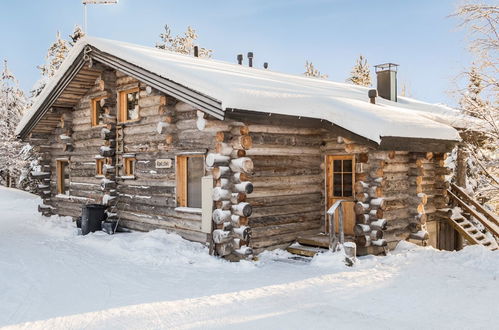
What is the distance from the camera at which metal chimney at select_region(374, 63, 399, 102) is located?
1652 cm

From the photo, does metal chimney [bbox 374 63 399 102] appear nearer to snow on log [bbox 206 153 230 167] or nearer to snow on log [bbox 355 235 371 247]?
snow on log [bbox 355 235 371 247]

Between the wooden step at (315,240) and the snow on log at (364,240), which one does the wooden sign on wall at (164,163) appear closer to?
the wooden step at (315,240)

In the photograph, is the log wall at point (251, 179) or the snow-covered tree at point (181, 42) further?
the snow-covered tree at point (181, 42)

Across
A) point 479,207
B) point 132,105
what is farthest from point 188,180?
point 479,207

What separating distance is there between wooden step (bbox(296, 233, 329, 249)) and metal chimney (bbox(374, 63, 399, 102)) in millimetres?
7875

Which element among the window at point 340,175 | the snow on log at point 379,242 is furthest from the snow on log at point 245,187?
the snow on log at point 379,242

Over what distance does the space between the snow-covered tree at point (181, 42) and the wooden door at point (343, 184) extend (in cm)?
2927

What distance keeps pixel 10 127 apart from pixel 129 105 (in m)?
27.5

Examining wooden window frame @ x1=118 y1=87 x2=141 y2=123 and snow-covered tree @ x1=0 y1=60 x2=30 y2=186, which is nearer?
wooden window frame @ x1=118 y1=87 x2=141 y2=123

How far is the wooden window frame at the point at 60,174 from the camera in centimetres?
1702

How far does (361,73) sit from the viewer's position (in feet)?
124

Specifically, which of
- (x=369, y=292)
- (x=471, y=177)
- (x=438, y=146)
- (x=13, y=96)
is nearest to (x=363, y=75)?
(x=471, y=177)

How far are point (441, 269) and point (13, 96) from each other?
38.3 m

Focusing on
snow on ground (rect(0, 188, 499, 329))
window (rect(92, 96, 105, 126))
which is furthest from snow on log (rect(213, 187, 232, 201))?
window (rect(92, 96, 105, 126))
